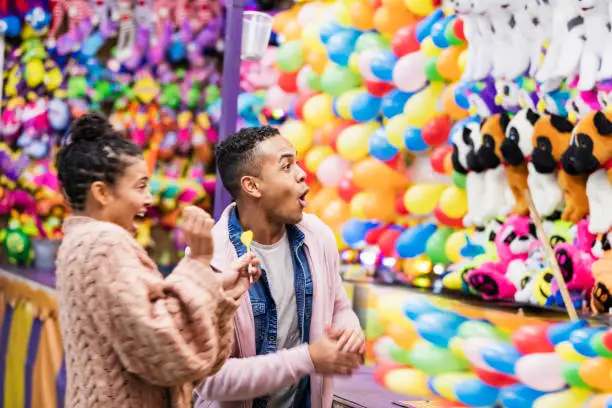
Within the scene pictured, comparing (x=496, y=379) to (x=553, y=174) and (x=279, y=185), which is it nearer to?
(x=279, y=185)

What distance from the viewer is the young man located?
182 centimetres

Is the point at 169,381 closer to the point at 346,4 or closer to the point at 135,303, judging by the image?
the point at 135,303

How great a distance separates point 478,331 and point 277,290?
78 centimetres

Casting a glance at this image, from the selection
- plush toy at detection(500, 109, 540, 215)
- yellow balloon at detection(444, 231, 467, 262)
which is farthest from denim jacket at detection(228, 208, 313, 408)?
yellow balloon at detection(444, 231, 467, 262)

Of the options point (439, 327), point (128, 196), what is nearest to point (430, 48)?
point (439, 327)

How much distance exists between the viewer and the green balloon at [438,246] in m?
4.06

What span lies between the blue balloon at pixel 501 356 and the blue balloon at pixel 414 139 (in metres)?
1.87

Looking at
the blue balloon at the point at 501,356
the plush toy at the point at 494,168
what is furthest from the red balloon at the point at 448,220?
the blue balloon at the point at 501,356

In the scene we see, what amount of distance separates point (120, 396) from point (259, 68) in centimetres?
432

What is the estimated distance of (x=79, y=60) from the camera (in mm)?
6125

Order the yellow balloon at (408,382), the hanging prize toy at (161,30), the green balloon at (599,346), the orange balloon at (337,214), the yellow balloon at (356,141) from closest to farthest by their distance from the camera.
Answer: the green balloon at (599,346) < the yellow balloon at (408,382) < the yellow balloon at (356,141) < the orange balloon at (337,214) < the hanging prize toy at (161,30)

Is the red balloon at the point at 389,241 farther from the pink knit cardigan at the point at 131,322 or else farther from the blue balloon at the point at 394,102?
the pink knit cardigan at the point at 131,322

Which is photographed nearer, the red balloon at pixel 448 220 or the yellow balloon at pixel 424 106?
the red balloon at pixel 448 220

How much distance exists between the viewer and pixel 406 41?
4281mm
